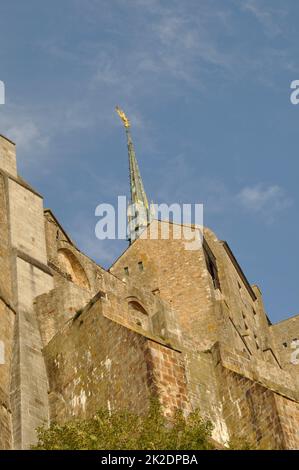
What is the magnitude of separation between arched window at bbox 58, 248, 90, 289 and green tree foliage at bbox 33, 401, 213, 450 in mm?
16260

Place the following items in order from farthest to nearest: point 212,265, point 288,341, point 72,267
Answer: point 288,341
point 212,265
point 72,267

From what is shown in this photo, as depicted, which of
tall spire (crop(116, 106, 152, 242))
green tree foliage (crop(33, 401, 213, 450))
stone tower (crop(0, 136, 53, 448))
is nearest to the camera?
green tree foliage (crop(33, 401, 213, 450))

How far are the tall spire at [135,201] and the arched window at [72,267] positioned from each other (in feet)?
80.9

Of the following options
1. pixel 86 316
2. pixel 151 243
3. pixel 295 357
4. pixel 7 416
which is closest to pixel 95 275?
pixel 151 243

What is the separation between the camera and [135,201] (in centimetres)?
7181

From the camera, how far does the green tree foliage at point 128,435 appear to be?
73.7ft

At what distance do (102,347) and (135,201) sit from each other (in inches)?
1651

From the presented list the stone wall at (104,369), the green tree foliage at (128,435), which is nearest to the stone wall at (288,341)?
the stone wall at (104,369)

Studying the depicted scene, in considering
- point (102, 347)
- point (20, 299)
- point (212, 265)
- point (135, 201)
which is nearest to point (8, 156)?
point (20, 299)

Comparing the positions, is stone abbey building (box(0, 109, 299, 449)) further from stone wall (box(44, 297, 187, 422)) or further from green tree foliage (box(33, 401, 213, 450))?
green tree foliage (box(33, 401, 213, 450))

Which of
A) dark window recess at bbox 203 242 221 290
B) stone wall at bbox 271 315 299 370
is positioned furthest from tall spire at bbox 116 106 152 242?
dark window recess at bbox 203 242 221 290

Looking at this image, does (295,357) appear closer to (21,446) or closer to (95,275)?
(95,275)

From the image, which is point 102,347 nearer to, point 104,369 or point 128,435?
point 104,369

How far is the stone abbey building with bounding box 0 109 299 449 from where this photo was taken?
94.1 feet
